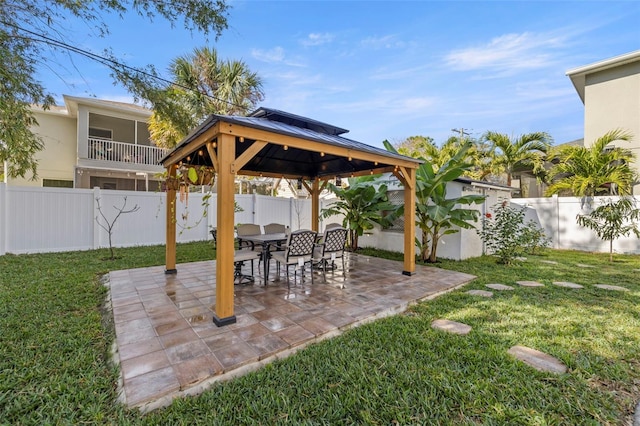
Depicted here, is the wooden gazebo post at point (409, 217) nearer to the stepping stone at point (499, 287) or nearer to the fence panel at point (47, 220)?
the stepping stone at point (499, 287)

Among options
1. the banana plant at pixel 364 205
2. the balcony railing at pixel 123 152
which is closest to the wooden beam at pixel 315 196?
the banana plant at pixel 364 205

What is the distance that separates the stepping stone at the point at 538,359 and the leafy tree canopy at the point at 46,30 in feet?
27.1

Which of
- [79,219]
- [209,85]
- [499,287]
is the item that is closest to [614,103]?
[499,287]

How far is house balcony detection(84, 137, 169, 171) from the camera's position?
1309cm

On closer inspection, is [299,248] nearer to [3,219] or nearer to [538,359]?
[538,359]

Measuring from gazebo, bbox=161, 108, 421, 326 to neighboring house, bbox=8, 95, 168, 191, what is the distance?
8440 millimetres

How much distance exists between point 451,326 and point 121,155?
16.3 metres

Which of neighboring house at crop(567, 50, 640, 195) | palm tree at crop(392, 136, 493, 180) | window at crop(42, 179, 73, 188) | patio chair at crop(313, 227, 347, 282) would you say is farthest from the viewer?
palm tree at crop(392, 136, 493, 180)

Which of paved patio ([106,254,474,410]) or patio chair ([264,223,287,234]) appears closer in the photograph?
paved patio ([106,254,474,410])

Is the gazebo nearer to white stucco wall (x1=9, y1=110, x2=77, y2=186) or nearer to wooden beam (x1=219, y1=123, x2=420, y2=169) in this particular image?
wooden beam (x1=219, y1=123, x2=420, y2=169)

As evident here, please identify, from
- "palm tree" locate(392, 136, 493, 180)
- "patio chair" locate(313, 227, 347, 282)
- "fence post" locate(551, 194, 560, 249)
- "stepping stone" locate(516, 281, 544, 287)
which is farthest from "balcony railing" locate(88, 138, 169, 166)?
"fence post" locate(551, 194, 560, 249)

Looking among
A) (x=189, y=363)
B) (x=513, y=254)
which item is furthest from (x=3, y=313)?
(x=513, y=254)

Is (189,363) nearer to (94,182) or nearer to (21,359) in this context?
(21,359)

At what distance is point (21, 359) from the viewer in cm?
291
